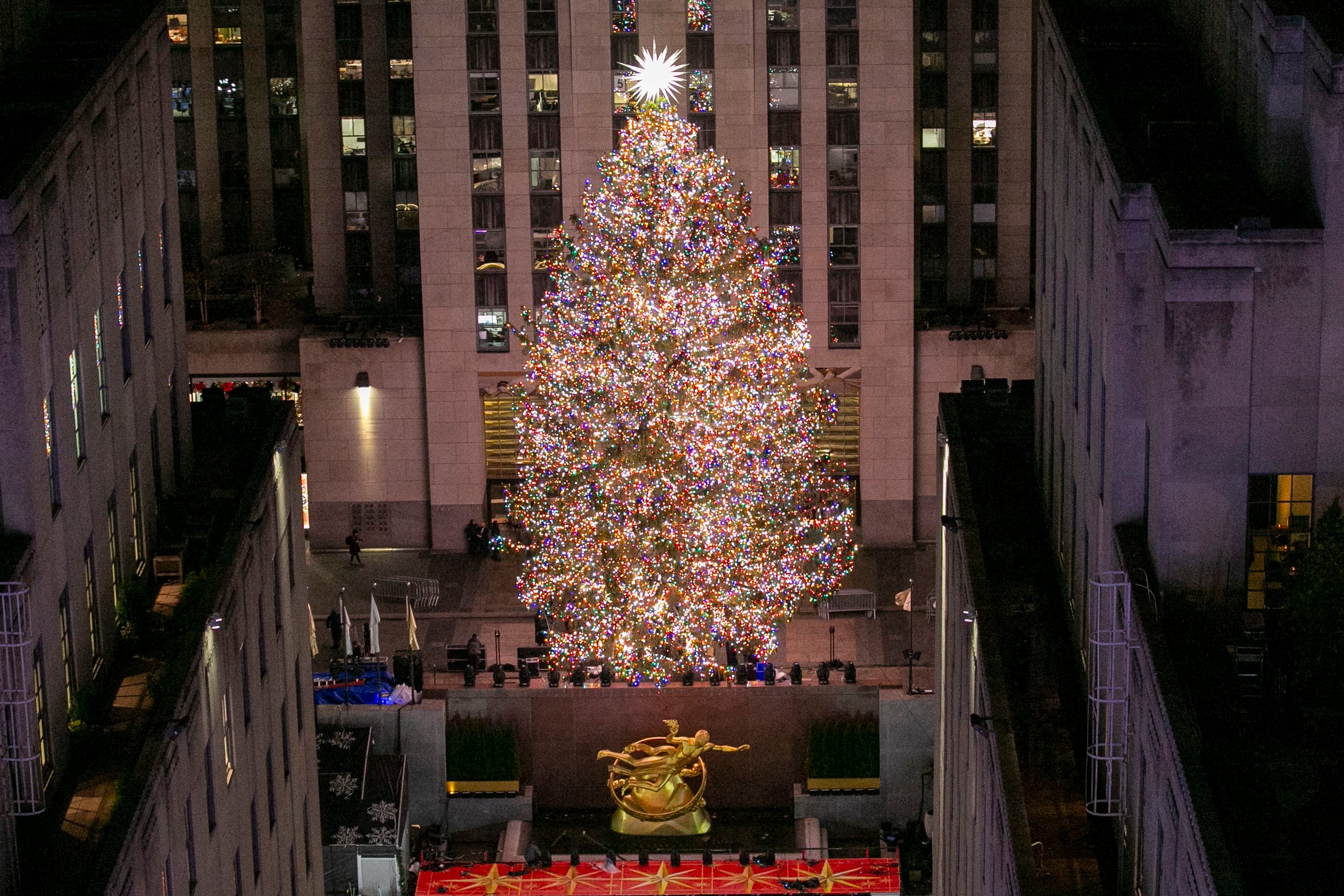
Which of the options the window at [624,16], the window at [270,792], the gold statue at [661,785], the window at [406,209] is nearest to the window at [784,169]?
the window at [624,16]

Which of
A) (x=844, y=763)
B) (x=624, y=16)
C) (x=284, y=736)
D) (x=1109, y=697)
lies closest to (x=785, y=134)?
(x=624, y=16)

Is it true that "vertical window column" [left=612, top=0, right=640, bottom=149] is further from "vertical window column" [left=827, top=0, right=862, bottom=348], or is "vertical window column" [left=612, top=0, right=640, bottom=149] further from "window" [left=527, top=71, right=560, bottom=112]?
"vertical window column" [left=827, top=0, right=862, bottom=348]

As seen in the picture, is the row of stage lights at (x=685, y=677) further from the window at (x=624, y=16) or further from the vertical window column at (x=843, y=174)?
the window at (x=624, y=16)

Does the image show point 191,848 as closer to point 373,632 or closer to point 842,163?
point 373,632

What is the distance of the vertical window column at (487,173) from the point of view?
88.6 metres

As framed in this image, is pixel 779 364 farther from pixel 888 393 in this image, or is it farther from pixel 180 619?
pixel 180 619

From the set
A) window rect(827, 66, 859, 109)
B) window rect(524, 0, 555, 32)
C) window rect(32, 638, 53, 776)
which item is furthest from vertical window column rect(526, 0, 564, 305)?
window rect(32, 638, 53, 776)

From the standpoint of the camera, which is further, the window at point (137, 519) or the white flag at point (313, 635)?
the white flag at point (313, 635)

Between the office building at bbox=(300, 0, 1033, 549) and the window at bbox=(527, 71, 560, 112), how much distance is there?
2.5 inches

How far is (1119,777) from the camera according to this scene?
43.0 metres

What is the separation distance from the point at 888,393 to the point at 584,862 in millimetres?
24349

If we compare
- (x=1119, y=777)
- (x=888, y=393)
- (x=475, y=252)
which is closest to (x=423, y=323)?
(x=475, y=252)

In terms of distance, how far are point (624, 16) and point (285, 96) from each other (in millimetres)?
32923

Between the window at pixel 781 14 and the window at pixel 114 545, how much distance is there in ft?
134
